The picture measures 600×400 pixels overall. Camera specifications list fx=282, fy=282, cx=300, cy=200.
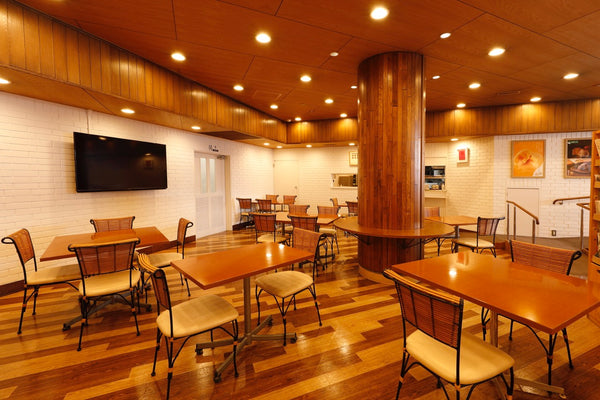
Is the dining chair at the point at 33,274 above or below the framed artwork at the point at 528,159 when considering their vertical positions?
below

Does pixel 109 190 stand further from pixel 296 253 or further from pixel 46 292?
pixel 296 253

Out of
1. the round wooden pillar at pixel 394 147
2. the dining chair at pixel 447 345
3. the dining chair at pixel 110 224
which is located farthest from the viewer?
the dining chair at pixel 110 224

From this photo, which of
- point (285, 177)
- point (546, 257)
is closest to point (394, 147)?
point (546, 257)

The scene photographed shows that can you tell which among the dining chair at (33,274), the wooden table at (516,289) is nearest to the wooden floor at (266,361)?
the dining chair at (33,274)

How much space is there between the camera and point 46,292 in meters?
3.66

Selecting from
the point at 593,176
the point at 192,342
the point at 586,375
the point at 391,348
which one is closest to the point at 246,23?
the point at 192,342

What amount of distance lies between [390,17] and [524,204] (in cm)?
603

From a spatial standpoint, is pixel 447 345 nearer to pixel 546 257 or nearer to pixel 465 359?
pixel 465 359

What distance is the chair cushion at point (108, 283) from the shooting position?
2.47m

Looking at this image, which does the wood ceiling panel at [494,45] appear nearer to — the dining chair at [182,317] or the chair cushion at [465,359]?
the chair cushion at [465,359]

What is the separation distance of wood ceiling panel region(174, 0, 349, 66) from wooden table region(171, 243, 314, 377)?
2366 millimetres

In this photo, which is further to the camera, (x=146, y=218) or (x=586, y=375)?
(x=146, y=218)

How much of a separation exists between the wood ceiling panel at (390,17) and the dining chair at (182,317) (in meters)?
Result: 2.65

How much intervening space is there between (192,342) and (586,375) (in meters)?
3.09
